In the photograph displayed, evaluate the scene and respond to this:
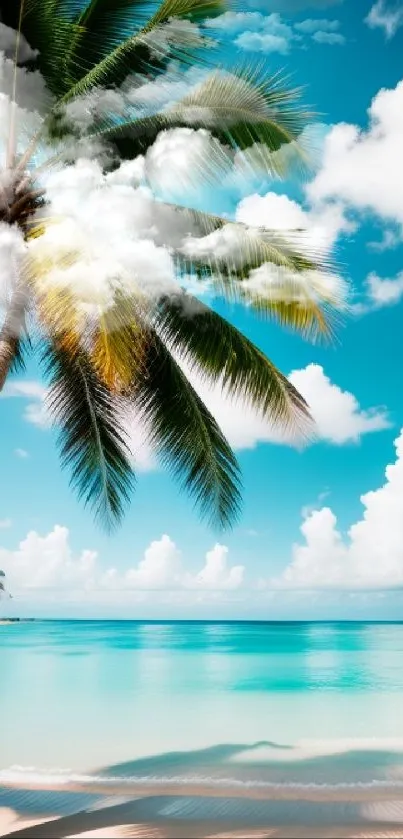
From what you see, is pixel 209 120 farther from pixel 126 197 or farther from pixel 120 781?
pixel 120 781

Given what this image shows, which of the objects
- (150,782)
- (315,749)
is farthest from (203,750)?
(150,782)

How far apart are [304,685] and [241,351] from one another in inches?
597

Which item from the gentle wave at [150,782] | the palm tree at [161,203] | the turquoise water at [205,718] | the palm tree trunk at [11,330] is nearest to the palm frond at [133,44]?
the palm tree at [161,203]

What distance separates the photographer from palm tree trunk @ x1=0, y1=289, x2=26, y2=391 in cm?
600

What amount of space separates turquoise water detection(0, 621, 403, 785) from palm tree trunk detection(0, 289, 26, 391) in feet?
15.1

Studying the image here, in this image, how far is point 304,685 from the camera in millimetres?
19797

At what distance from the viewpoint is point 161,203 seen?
6891 mm

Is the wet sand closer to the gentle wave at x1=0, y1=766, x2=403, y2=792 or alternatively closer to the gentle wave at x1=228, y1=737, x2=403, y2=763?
the gentle wave at x1=0, y1=766, x2=403, y2=792

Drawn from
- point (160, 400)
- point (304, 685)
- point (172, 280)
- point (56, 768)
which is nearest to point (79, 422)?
point (160, 400)

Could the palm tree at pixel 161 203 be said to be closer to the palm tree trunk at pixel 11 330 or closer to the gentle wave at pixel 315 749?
the palm tree trunk at pixel 11 330

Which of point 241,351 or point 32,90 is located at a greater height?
point 32,90

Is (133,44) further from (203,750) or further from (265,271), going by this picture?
(203,750)

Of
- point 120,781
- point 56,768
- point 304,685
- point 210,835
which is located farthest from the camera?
point 304,685

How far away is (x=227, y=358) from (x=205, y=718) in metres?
10.00
